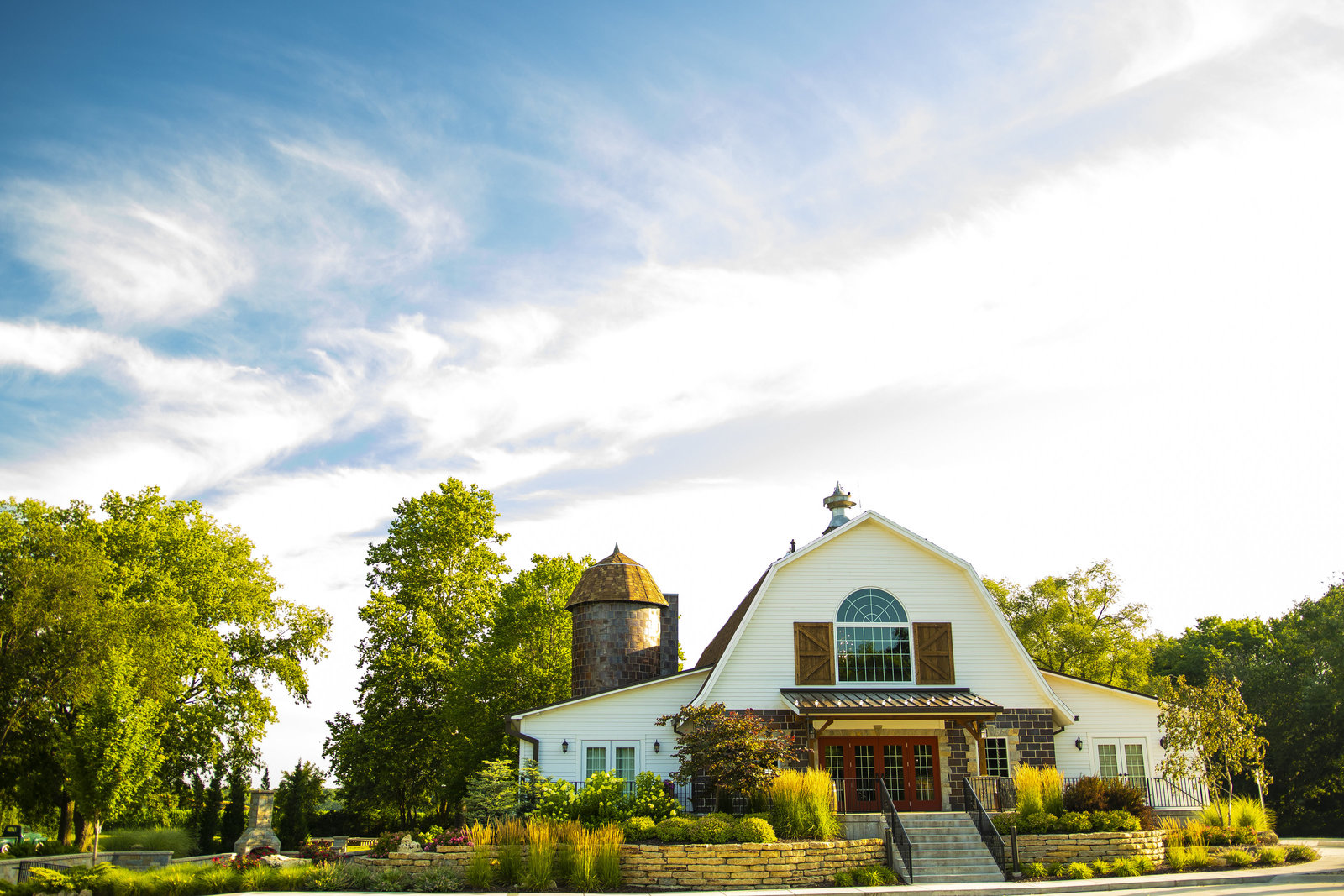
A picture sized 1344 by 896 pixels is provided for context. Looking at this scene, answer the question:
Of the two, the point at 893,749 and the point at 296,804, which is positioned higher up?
the point at 893,749

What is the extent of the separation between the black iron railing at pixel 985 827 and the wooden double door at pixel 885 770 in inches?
64.6

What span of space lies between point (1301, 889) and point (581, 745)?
13374 mm

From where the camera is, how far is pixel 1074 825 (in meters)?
16.5

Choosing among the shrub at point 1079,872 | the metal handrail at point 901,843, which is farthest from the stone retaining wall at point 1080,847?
the metal handrail at point 901,843

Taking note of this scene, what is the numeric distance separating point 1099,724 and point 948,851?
6.89 m

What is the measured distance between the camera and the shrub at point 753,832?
50.4 feet

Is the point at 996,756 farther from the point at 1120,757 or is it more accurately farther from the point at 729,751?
the point at 729,751

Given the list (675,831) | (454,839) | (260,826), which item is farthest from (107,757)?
(675,831)

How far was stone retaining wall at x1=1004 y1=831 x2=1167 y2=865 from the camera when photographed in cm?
1614

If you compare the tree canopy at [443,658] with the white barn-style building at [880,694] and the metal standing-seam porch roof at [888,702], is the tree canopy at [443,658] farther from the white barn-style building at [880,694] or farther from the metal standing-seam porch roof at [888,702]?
the metal standing-seam porch roof at [888,702]

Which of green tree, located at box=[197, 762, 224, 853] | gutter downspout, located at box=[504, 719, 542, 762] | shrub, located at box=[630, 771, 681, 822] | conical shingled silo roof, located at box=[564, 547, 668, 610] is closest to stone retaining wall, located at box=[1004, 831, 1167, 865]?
shrub, located at box=[630, 771, 681, 822]

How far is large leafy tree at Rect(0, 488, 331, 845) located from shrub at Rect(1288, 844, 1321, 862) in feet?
80.4

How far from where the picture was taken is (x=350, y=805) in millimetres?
31812

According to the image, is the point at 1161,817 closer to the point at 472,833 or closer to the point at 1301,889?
the point at 1301,889
